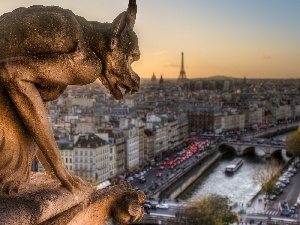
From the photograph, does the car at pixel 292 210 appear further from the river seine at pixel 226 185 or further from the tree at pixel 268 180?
the river seine at pixel 226 185

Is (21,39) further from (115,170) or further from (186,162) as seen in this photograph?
(186,162)

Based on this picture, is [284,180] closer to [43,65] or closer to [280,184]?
[280,184]

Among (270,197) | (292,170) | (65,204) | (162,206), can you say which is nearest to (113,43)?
(65,204)

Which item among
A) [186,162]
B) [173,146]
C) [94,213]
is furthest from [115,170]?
[94,213]

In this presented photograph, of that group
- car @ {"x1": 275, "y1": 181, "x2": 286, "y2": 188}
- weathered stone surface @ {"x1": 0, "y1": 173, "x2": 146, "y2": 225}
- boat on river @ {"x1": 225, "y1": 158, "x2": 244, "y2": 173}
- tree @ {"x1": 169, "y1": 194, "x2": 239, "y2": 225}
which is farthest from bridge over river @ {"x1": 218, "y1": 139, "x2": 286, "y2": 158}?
weathered stone surface @ {"x1": 0, "y1": 173, "x2": 146, "y2": 225}

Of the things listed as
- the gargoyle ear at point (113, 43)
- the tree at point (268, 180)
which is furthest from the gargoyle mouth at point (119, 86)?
the tree at point (268, 180)

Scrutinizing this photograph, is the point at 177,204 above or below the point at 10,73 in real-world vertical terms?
below

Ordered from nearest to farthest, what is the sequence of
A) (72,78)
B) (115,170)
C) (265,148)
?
(72,78) < (115,170) < (265,148)
